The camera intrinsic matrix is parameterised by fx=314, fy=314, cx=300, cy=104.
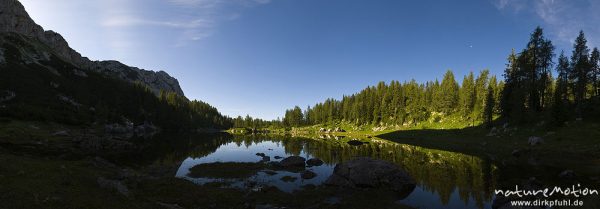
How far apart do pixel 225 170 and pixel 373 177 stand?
70.9 ft

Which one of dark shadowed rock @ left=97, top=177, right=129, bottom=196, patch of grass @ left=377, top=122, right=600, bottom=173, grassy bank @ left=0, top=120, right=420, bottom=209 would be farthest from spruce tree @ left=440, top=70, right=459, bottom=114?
dark shadowed rock @ left=97, top=177, right=129, bottom=196

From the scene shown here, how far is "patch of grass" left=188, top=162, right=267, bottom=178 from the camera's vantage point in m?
41.2

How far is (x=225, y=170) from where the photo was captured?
4478cm

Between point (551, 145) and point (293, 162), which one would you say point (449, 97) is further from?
point (293, 162)

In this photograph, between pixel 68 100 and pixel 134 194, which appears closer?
pixel 134 194

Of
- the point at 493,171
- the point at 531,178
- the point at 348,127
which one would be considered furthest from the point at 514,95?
the point at 348,127

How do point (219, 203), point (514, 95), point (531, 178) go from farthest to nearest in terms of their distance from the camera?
point (514, 95), point (531, 178), point (219, 203)

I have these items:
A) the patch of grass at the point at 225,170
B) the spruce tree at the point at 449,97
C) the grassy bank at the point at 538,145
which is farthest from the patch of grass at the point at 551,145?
the spruce tree at the point at 449,97

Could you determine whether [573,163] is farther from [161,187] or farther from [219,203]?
[161,187]

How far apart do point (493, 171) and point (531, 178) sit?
21.9 ft

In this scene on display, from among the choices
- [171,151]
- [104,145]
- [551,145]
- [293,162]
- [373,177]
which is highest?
[551,145]

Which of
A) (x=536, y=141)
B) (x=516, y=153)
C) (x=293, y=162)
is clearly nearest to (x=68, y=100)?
(x=293, y=162)

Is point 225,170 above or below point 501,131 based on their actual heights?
below

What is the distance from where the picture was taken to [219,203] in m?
25.3
